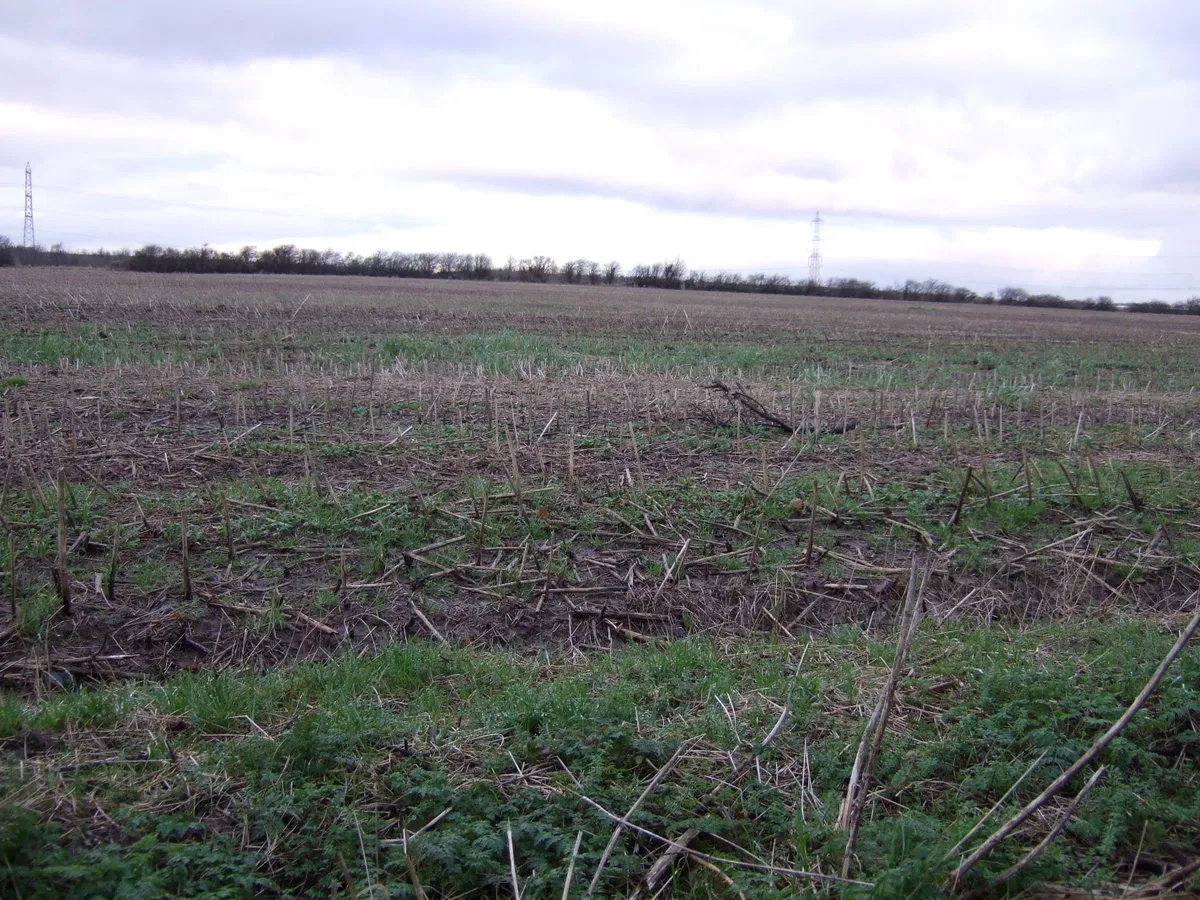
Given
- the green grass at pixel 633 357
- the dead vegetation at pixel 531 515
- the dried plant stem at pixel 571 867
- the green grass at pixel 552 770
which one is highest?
the green grass at pixel 633 357

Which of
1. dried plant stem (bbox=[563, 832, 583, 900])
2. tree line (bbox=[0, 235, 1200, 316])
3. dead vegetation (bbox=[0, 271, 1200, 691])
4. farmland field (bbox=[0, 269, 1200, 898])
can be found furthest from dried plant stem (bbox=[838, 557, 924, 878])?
tree line (bbox=[0, 235, 1200, 316])

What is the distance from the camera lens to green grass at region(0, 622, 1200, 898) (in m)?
3.31

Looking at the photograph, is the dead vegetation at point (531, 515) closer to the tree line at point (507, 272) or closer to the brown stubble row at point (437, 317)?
the brown stubble row at point (437, 317)

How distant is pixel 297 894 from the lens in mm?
3240

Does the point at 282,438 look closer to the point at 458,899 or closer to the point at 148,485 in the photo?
the point at 148,485

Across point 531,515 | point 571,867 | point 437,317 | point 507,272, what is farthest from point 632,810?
point 507,272

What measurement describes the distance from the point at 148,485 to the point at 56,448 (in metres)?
1.21

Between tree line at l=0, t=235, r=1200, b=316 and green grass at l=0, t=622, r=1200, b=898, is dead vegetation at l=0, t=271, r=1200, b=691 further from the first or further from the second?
tree line at l=0, t=235, r=1200, b=316

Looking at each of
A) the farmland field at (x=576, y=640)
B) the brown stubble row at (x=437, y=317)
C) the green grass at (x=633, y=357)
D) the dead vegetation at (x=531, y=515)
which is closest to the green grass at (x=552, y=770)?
the farmland field at (x=576, y=640)

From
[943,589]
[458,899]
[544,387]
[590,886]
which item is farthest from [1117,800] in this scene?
[544,387]

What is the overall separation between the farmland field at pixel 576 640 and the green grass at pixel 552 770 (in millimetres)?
18

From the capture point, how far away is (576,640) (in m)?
5.97

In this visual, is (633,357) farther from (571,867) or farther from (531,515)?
(571,867)

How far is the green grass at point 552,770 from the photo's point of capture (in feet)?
10.8
